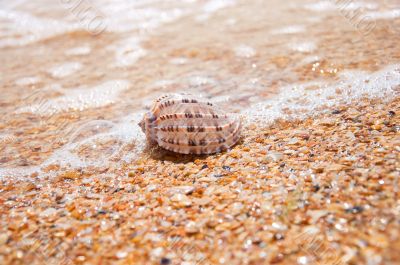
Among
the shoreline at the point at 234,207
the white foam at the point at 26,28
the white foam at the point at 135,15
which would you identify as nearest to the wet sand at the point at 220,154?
the shoreline at the point at 234,207

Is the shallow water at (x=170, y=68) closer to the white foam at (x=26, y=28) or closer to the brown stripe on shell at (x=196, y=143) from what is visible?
the white foam at (x=26, y=28)

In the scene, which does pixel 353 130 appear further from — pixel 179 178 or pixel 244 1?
pixel 244 1

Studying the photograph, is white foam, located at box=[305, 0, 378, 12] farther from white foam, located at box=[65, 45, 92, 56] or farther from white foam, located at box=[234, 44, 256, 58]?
white foam, located at box=[65, 45, 92, 56]

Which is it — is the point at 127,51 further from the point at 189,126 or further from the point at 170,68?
the point at 189,126

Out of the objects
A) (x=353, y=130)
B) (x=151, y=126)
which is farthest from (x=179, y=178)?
(x=353, y=130)

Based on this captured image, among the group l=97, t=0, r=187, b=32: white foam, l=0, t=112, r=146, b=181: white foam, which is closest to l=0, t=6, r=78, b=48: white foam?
l=97, t=0, r=187, b=32: white foam

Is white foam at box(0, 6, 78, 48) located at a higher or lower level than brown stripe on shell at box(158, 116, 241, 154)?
higher
